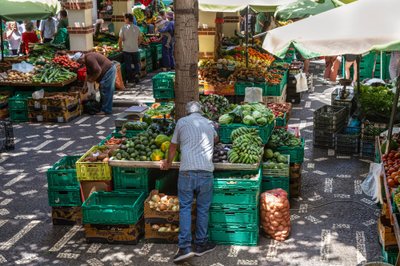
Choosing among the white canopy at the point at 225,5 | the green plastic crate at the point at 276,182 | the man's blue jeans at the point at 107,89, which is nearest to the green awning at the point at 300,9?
the white canopy at the point at 225,5

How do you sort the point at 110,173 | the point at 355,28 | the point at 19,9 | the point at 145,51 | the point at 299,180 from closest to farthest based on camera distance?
the point at 355,28
the point at 110,173
the point at 299,180
the point at 19,9
the point at 145,51

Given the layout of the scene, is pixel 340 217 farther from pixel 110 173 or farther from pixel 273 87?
pixel 273 87

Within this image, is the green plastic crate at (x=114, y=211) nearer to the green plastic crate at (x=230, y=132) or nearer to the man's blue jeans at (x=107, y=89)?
the green plastic crate at (x=230, y=132)

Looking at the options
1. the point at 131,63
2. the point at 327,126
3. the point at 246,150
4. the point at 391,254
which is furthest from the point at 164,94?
the point at 391,254

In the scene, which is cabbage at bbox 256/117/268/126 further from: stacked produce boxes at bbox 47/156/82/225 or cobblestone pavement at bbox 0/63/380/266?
stacked produce boxes at bbox 47/156/82/225

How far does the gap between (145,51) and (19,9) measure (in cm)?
759

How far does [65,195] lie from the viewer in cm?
854

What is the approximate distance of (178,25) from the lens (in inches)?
333

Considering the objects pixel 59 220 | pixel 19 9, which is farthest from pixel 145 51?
pixel 59 220

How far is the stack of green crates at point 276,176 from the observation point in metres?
8.79

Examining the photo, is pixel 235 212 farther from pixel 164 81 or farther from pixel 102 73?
pixel 102 73

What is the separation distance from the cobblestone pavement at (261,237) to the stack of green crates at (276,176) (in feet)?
1.57

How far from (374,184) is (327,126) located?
3136 millimetres

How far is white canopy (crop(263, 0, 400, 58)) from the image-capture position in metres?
6.98
